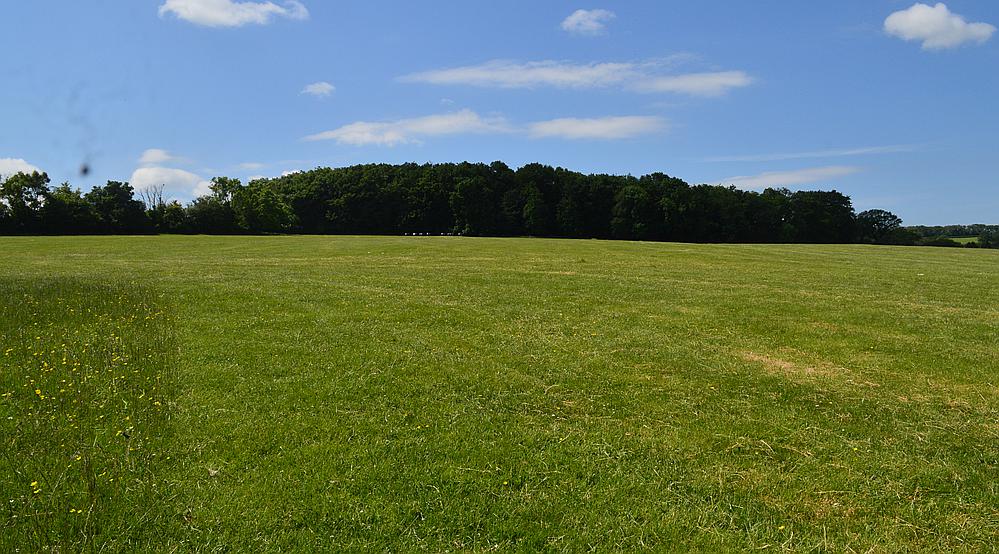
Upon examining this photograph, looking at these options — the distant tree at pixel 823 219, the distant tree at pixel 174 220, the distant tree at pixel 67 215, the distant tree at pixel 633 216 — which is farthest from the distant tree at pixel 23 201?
the distant tree at pixel 823 219

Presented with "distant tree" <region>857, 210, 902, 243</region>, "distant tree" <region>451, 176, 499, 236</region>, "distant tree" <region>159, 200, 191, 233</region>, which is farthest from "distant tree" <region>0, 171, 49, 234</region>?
"distant tree" <region>857, 210, 902, 243</region>

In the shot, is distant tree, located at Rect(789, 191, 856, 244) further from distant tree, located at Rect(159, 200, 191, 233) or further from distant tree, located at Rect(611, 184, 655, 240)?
distant tree, located at Rect(159, 200, 191, 233)

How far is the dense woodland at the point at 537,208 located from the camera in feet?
318

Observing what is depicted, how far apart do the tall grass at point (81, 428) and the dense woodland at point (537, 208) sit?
84.2 m

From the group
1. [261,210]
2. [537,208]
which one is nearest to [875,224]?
[537,208]

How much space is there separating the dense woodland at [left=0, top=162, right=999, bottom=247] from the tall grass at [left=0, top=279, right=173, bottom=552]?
84.2 m

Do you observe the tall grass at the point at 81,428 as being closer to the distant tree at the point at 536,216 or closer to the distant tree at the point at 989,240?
the distant tree at the point at 536,216

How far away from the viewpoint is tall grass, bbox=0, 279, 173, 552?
4.51m

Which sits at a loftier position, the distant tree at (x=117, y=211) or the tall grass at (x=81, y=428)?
the distant tree at (x=117, y=211)

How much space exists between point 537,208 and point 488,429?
3723 inches

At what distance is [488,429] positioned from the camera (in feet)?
21.8

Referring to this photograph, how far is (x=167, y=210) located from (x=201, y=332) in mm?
81362

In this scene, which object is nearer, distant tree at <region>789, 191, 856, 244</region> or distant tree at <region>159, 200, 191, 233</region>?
distant tree at <region>159, 200, 191, 233</region>

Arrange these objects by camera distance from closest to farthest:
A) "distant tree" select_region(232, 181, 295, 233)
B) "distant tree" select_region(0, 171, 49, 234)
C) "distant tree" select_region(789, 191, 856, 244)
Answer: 1. "distant tree" select_region(0, 171, 49, 234)
2. "distant tree" select_region(232, 181, 295, 233)
3. "distant tree" select_region(789, 191, 856, 244)
